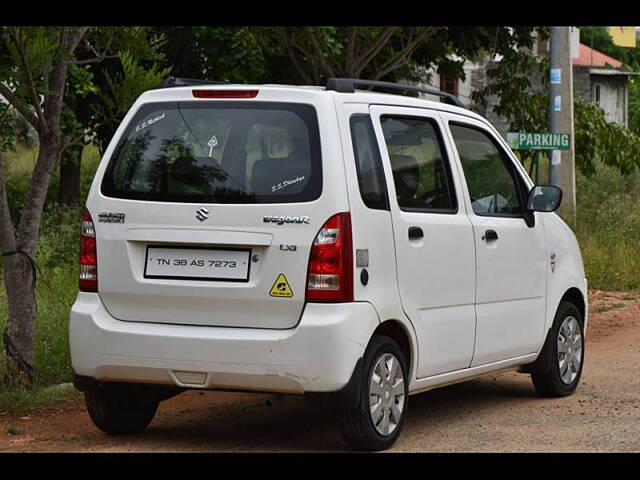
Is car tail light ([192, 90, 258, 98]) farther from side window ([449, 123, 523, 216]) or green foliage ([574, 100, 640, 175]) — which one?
green foliage ([574, 100, 640, 175])

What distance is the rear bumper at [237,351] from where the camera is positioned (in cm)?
716

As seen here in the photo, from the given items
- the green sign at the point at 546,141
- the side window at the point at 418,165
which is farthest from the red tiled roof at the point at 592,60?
the side window at the point at 418,165

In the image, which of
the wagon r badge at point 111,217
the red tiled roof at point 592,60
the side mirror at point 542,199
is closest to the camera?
the wagon r badge at point 111,217

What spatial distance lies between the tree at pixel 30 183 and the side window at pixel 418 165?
258 cm

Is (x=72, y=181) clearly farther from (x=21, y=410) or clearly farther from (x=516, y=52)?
(x=21, y=410)

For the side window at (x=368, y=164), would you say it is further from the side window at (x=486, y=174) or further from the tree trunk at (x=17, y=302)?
the tree trunk at (x=17, y=302)

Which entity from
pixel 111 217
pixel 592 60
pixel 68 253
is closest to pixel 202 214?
pixel 111 217

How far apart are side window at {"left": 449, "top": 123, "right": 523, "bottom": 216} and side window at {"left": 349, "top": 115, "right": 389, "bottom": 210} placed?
1.08 meters

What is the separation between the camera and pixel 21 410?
9148 mm

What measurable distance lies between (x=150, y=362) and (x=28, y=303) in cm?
274

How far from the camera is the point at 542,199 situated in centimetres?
912

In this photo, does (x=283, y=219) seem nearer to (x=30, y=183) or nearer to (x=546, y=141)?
(x=30, y=183)
